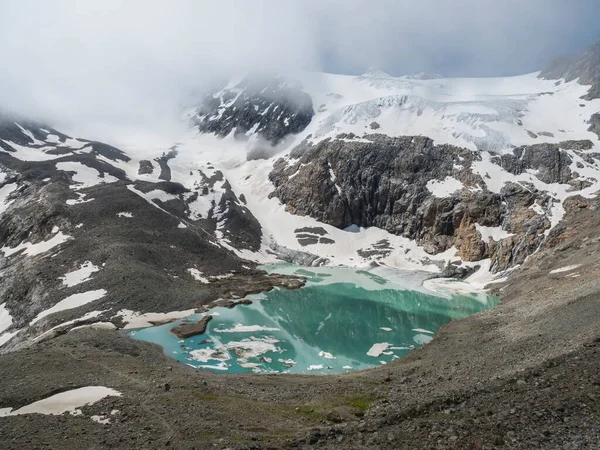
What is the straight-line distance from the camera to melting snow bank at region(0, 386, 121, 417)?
18.5 metres

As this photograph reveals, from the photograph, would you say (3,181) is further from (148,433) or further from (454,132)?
(454,132)

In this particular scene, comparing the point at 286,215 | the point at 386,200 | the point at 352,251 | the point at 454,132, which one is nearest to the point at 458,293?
the point at 352,251

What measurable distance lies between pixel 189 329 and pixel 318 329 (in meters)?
15.8

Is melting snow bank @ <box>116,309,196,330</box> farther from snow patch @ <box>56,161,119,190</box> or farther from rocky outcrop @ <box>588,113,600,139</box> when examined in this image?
rocky outcrop @ <box>588,113,600,139</box>

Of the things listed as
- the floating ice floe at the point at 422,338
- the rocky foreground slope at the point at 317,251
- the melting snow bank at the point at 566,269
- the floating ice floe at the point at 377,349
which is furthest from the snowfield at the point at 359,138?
the floating ice floe at the point at 422,338

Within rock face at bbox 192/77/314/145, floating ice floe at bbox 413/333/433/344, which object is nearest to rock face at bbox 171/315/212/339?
floating ice floe at bbox 413/333/433/344

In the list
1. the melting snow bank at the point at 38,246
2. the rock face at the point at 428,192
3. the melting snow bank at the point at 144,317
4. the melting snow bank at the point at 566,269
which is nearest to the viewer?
the melting snow bank at the point at 144,317

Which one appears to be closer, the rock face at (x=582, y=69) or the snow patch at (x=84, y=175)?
the snow patch at (x=84, y=175)

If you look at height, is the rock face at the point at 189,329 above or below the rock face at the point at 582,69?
below

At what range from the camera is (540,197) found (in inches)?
3565

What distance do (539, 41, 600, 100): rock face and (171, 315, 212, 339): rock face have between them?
473 ft

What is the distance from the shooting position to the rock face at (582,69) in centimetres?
13700

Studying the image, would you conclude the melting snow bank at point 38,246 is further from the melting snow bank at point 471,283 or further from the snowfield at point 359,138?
the melting snow bank at point 471,283

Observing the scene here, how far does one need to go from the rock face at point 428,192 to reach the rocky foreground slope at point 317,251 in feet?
1.84
